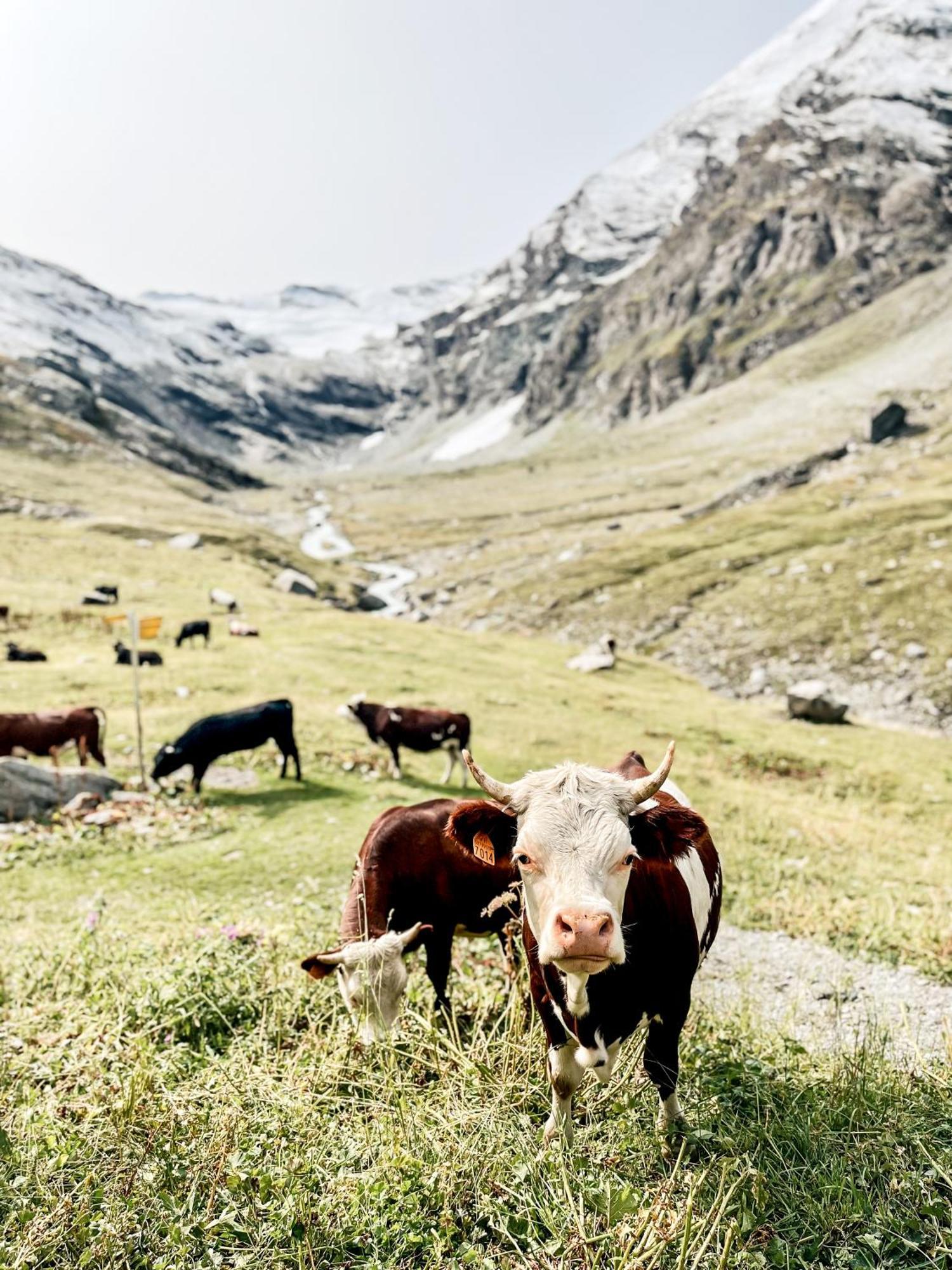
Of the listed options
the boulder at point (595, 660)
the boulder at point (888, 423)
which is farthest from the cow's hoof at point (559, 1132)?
the boulder at point (888, 423)

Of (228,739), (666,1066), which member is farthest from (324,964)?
(228,739)

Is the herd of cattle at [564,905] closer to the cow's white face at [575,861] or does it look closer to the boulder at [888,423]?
the cow's white face at [575,861]

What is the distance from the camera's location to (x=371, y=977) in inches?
247

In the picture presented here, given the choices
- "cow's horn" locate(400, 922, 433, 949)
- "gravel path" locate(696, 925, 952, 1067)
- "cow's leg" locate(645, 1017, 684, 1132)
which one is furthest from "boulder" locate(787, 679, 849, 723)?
"cow's horn" locate(400, 922, 433, 949)

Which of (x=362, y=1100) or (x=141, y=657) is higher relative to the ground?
(x=362, y=1100)

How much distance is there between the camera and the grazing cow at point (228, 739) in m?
17.5

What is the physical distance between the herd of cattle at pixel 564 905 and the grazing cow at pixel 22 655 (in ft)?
91.5

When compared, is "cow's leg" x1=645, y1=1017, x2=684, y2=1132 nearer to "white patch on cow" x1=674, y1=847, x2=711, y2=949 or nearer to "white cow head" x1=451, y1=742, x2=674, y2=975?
"white patch on cow" x1=674, y1=847, x2=711, y2=949

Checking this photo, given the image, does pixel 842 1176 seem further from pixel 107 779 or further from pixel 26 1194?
pixel 107 779

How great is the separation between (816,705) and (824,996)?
22.0 m

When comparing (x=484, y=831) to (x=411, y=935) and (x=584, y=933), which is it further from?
(x=411, y=935)

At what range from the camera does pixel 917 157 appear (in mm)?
183375

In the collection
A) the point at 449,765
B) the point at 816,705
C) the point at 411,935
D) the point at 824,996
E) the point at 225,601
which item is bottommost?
the point at 816,705

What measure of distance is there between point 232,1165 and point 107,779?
43.6 feet
